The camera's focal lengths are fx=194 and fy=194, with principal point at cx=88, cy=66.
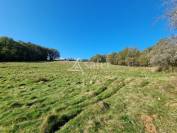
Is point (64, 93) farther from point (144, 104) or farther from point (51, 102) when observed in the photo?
point (144, 104)

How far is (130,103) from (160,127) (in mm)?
2583

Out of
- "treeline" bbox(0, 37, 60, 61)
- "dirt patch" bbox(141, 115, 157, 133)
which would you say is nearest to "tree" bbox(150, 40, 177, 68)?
"dirt patch" bbox(141, 115, 157, 133)

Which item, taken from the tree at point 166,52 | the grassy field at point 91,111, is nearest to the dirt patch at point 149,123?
the grassy field at point 91,111

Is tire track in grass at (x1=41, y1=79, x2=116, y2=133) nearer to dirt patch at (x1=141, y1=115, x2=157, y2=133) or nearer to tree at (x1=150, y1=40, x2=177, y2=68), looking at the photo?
dirt patch at (x1=141, y1=115, x2=157, y2=133)

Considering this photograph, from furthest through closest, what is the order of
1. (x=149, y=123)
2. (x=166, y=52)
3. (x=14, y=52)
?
(x=14, y=52) < (x=166, y=52) < (x=149, y=123)

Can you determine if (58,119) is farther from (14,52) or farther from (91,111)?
(14,52)

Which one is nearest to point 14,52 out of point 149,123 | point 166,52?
point 166,52

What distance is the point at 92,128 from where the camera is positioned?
7262mm

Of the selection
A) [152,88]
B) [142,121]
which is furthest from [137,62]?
[142,121]

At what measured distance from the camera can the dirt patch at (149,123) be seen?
7.21m

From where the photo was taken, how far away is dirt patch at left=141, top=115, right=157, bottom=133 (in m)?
7.21

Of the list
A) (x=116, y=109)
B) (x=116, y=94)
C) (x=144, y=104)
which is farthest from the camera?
(x=116, y=94)

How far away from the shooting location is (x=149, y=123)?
7719 millimetres

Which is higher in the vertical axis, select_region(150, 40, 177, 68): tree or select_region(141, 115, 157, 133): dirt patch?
select_region(150, 40, 177, 68): tree
